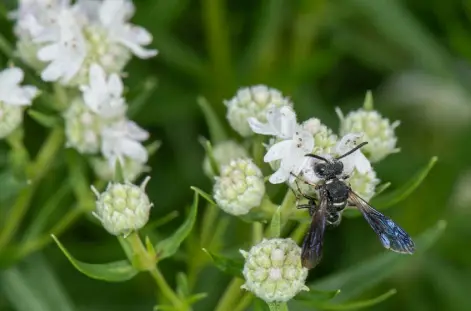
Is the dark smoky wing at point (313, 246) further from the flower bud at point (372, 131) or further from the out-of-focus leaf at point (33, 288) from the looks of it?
the out-of-focus leaf at point (33, 288)

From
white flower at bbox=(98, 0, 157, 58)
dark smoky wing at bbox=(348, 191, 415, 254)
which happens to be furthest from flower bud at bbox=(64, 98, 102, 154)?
dark smoky wing at bbox=(348, 191, 415, 254)

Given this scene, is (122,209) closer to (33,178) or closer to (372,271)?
(33,178)

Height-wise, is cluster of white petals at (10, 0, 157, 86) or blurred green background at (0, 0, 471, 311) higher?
cluster of white petals at (10, 0, 157, 86)

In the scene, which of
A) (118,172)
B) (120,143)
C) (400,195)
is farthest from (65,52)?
(400,195)

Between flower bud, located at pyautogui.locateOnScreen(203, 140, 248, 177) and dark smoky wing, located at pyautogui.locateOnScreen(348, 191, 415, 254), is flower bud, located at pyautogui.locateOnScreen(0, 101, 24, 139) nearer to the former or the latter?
flower bud, located at pyautogui.locateOnScreen(203, 140, 248, 177)

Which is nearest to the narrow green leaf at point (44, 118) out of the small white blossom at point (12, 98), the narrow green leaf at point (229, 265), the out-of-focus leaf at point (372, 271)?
the small white blossom at point (12, 98)
